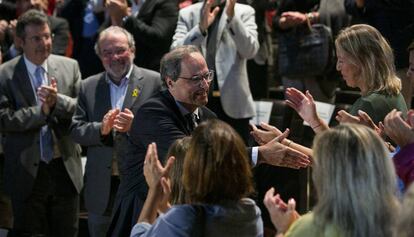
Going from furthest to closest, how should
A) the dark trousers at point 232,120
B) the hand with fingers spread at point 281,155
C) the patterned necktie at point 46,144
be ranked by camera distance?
the dark trousers at point 232,120, the patterned necktie at point 46,144, the hand with fingers spread at point 281,155

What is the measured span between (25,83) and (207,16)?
4.71 ft

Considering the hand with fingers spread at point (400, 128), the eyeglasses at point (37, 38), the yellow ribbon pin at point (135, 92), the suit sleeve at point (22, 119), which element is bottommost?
the suit sleeve at point (22, 119)

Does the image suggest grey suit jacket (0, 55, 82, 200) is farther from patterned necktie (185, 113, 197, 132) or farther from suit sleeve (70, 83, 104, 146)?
patterned necktie (185, 113, 197, 132)

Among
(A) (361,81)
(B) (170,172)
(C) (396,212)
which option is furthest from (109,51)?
(C) (396,212)

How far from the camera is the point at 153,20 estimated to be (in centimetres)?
834

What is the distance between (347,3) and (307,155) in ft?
8.62

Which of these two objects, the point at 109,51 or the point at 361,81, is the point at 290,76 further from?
the point at 361,81

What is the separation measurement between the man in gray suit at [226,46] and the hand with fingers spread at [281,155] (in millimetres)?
2831

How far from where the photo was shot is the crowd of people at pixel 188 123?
3.63 m

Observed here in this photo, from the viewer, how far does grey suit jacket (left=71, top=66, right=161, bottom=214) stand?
6.66m

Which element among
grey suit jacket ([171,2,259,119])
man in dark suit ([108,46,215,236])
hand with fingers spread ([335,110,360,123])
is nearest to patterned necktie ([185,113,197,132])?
man in dark suit ([108,46,215,236])

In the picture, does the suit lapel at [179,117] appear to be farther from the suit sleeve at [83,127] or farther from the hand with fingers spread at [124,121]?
the suit sleeve at [83,127]

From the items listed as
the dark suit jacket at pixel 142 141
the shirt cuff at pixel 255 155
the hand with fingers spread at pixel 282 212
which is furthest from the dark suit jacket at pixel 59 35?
the hand with fingers spread at pixel 282 212

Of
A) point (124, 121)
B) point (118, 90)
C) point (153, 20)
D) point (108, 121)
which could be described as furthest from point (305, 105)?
point (153, 20)
